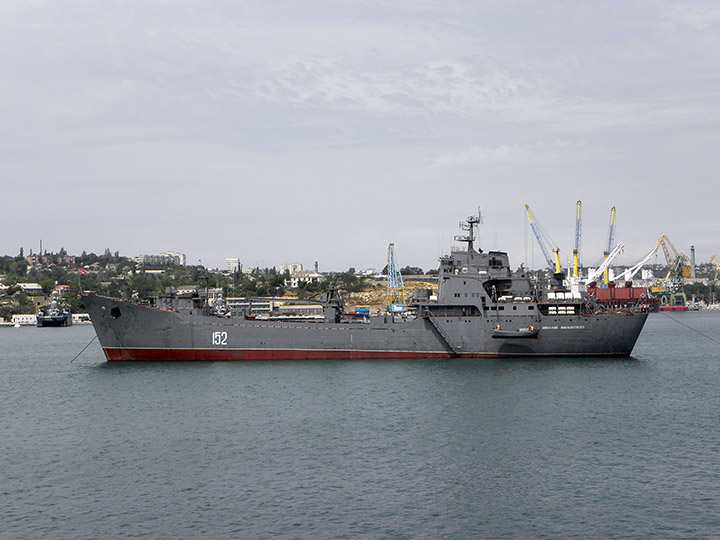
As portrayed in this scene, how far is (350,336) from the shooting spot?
48.8m

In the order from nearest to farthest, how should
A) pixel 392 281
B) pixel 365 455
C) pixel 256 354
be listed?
1. pixel 365 455
2. pixel 256 354
3. pixel 392 281

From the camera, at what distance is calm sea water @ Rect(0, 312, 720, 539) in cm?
1894

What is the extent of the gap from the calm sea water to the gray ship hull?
16.0 ft

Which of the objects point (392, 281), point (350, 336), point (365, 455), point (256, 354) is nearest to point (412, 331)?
point (350, 336)

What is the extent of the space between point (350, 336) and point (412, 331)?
452 cm

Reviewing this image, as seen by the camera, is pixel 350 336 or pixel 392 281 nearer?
pixel 350 336

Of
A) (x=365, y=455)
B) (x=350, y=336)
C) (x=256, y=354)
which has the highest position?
(x=350, y=336)

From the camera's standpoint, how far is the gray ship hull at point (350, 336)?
158ft

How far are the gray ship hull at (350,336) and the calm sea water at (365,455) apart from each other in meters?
4.87

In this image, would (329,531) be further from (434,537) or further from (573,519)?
(573,519)

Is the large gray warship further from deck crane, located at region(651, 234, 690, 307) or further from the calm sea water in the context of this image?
deck crane, located at region(651, 234, 690, 307)

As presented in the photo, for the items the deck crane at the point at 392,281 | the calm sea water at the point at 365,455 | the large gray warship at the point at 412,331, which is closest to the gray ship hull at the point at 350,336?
the large gray warship at the point at 412,331

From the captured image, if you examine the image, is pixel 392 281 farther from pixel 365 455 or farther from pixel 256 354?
pixel 365 455

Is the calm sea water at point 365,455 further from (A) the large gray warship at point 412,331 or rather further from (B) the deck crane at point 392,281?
(B) the deck crane at point 392,281
